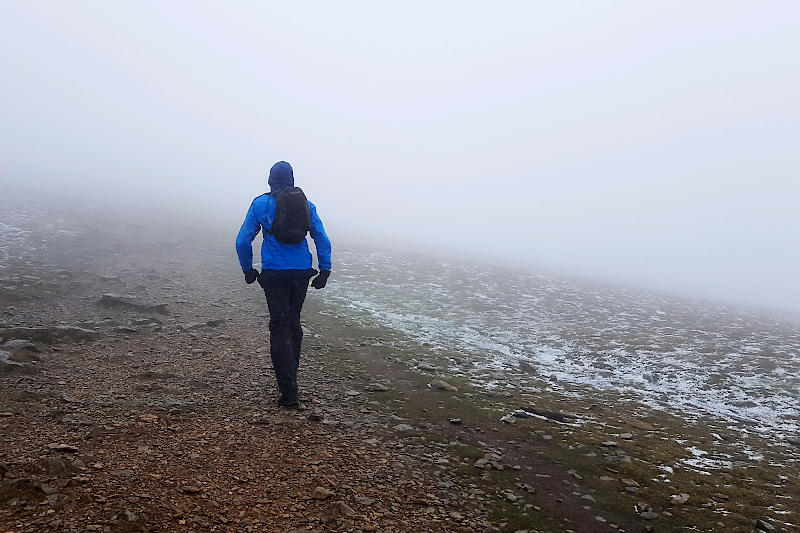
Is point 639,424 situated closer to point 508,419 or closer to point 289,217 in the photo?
point 508,419

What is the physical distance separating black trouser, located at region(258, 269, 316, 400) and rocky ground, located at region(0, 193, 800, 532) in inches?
24.9

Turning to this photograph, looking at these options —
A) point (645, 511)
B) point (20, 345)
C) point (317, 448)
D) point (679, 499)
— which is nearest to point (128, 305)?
point (20, 345)

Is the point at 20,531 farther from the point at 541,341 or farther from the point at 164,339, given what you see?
the point at 541,341

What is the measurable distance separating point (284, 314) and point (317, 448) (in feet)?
9.34

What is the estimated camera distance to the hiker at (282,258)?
9.47 meters

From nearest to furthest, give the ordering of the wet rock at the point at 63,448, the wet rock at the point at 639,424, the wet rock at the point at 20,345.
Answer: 1. the wet rock at the point at 63,448
2. the wet rock at the point at 639,424
3. the wet rock at the point at 20,345

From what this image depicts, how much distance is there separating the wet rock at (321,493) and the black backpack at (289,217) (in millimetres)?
4660

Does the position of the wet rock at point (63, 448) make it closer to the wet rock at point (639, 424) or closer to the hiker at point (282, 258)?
the hiker at point (282, 258)

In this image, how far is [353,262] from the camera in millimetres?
38875

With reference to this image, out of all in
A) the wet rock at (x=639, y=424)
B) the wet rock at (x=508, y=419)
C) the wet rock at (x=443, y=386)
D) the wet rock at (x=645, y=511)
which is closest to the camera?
the wet rock at (x=645, y=511)

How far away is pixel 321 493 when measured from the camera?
6.48 m

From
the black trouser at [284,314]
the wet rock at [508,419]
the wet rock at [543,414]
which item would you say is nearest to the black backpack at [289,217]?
the black trouser at [284,314]

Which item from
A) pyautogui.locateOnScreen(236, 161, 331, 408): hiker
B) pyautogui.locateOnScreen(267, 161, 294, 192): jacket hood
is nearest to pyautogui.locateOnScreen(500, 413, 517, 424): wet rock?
pyautogui.locateOnScreen(236, 161, 331, 408): hiker

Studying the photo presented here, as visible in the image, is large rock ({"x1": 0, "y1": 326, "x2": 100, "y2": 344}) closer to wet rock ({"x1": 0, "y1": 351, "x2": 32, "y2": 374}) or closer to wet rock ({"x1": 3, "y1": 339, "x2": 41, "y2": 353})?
wet rock ({"x1": 3, "y1": 339, "x2": 41, "y2": 353})
